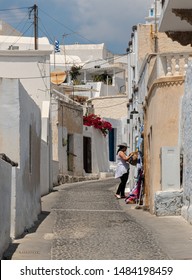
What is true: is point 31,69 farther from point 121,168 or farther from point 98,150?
point 121,168

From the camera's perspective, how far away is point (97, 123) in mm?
39594

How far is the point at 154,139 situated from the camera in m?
16.8

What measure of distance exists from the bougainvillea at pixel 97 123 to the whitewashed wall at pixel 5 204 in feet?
88.2

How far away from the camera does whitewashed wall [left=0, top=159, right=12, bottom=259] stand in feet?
34.0

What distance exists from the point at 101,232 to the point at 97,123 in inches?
1053

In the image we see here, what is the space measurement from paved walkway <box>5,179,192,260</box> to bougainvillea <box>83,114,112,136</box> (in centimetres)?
1890

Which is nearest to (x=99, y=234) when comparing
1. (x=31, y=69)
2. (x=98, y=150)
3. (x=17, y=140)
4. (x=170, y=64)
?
(x=17, y=140)

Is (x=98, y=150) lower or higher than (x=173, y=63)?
lower

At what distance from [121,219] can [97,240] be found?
3.45m

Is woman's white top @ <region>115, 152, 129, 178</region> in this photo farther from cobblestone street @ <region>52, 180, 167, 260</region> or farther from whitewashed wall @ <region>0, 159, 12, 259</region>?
whitewashed wall @ <region>0, 159, 12, 259</region>

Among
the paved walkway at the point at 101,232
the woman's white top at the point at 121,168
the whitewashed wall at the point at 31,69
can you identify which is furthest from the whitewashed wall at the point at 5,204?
the whitewashed wall at the point at 31,69

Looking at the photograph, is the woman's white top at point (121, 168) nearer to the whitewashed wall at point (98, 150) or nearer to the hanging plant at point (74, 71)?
the whitewashed wall at point (98, 150)

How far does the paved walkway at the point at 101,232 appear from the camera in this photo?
34.5 ft
